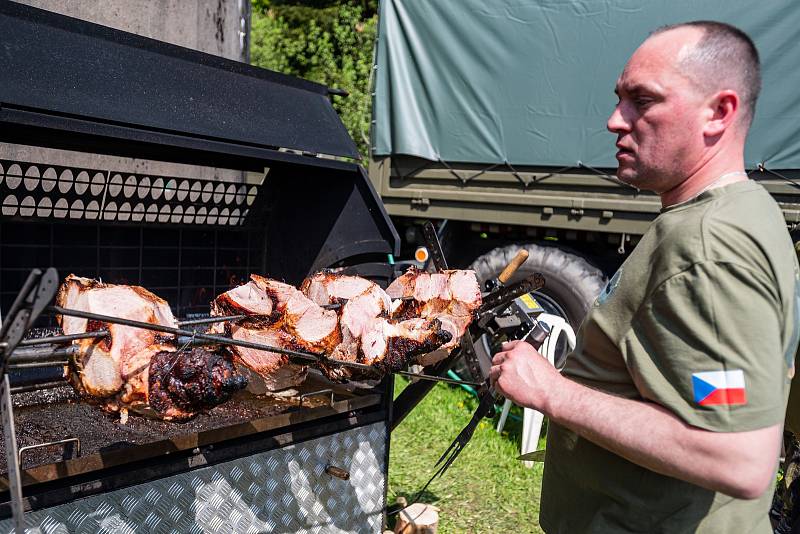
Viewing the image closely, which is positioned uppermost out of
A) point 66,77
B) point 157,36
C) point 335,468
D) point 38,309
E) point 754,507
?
point 157,36

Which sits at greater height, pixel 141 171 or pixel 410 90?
pixel 410 90

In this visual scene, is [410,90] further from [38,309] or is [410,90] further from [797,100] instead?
[38,309]

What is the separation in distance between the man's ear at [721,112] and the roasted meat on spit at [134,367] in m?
1.40

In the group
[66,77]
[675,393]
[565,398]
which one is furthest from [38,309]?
[675,393]

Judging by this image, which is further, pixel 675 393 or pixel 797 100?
pixel 797 100

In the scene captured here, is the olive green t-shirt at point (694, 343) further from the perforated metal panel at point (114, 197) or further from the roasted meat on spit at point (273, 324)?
the perforated metal panel at point (114, 197)

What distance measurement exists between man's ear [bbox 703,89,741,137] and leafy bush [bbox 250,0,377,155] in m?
13.1

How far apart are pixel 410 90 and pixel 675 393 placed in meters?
5.25

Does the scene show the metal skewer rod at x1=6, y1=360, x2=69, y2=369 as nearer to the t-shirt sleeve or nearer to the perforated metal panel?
the perforated metal panel

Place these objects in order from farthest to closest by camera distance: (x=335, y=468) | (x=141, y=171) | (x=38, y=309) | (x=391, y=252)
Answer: (x=141, y=171)
(x=391, y=252)
(x=335, y=468)
(x=38, y=309)

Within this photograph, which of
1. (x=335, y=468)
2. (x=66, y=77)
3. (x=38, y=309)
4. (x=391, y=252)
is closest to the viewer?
(x=38, y=309)

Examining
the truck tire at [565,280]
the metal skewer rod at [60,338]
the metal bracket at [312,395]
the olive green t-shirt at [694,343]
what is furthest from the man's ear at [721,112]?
the truck tire at [565,280]

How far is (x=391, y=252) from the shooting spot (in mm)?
2928

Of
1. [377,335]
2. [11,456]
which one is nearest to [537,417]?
[377,335]
